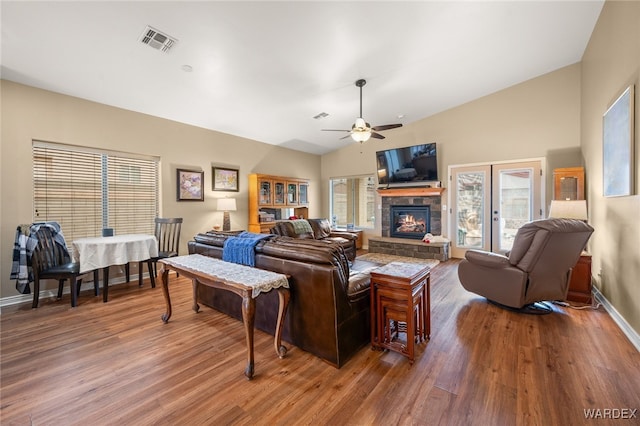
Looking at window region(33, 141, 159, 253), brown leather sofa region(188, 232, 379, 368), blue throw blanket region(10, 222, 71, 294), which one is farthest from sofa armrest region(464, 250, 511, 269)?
blue throw blanket region(10, 222, 71, 294)

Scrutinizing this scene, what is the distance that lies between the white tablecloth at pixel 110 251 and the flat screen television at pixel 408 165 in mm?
5153

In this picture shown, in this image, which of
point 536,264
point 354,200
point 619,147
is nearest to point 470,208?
point 354,200

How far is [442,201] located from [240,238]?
4988 millimetres

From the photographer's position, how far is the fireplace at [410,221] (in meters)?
6.30

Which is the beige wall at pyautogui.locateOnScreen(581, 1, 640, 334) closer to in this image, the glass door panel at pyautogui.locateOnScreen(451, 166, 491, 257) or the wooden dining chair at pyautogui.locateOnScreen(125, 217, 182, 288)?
the glass door panel at pyautogui.locateOnScreen(451, 166, 491, 257)

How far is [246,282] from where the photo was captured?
1.90m

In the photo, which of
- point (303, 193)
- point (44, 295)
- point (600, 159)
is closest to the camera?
point (600, 159)

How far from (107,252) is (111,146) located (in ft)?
5.72

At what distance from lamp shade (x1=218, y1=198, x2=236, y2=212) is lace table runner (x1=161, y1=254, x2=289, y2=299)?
262 centimetres

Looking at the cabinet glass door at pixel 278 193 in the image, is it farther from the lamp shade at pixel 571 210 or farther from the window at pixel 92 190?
the lamp shade at pixel 571 210

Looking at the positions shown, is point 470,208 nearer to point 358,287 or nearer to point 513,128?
point 513,128

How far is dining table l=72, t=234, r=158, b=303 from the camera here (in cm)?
322

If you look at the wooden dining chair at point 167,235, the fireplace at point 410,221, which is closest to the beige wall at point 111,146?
the wooden dining chair at point 167,235

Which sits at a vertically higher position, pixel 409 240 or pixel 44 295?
pixel 409 240
